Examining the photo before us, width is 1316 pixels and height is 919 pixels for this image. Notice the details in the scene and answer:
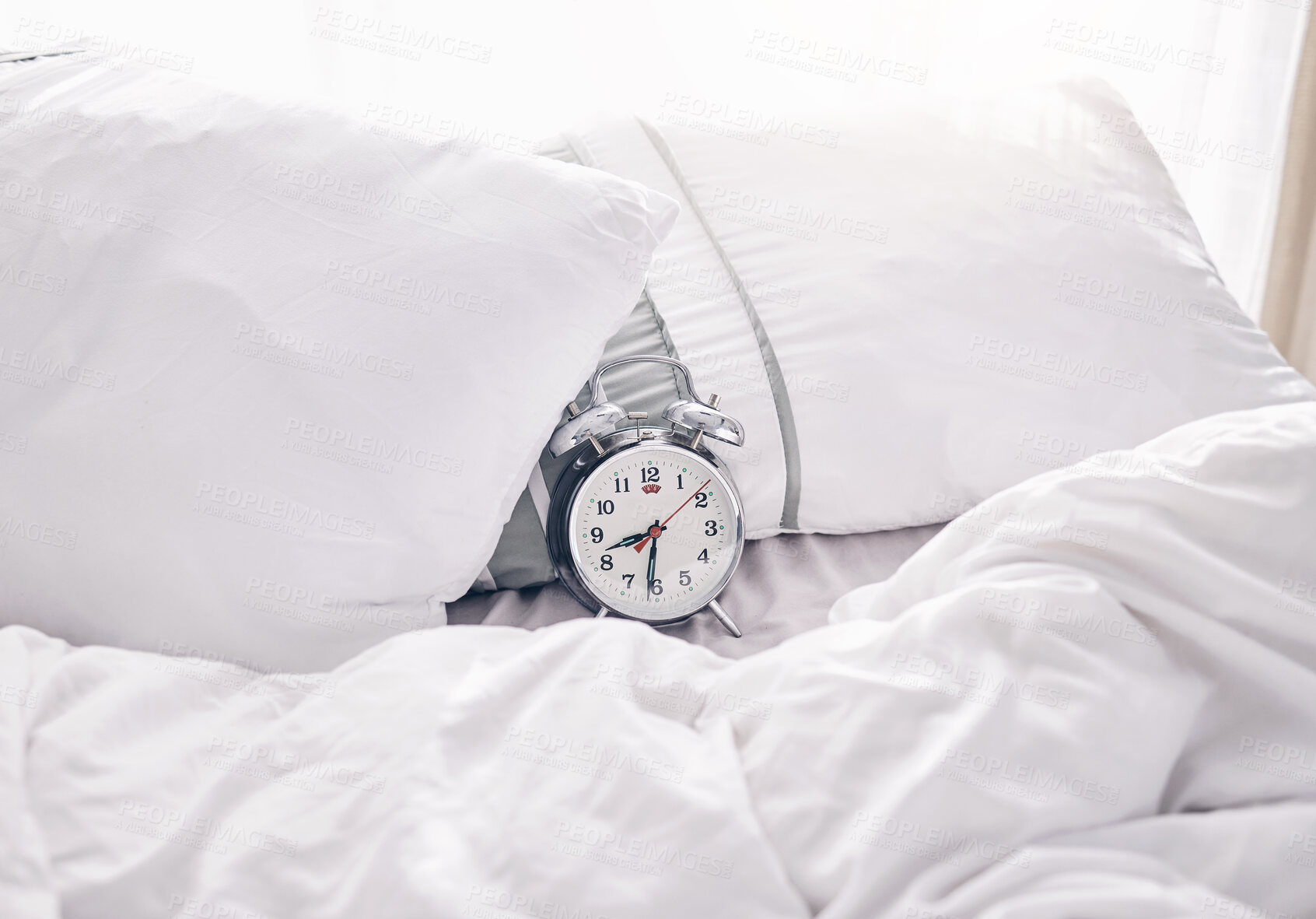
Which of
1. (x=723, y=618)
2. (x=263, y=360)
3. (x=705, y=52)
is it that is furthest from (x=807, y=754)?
(x=705, y=52)

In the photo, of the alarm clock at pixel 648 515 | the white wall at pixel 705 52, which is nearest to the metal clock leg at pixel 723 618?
the alarm clock at pixel 648 515

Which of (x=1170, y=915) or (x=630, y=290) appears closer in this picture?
(x=1170, y=915)

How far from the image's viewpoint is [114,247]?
32.6 inches

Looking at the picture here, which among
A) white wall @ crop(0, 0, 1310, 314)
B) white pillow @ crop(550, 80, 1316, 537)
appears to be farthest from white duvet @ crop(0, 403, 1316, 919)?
white wall @ crop(0, 0, 1310, 314)

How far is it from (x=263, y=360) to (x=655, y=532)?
1.30ft

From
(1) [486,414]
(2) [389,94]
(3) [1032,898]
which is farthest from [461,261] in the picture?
(2) [389,94]

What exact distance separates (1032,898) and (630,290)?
0.63 metres

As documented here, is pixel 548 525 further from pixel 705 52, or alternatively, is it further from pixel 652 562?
pixel 705 52

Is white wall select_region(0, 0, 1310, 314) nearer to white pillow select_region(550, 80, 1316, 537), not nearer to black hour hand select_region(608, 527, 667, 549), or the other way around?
white pillow select_region(550, 80, 1316, 537)

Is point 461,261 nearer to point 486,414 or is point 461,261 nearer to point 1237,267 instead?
point 486,414

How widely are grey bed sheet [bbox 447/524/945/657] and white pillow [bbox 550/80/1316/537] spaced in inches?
1.1

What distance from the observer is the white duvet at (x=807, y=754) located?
53 centimetres

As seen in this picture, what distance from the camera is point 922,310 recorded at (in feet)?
3.48

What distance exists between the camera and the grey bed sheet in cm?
92
